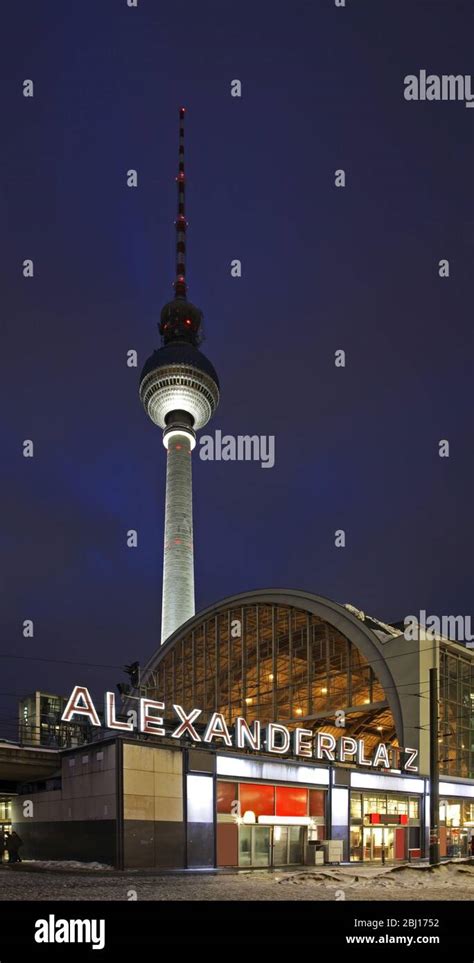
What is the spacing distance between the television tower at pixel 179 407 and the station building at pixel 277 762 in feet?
108

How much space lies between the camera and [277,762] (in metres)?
35.9

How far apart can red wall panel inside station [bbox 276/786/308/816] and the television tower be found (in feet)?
195

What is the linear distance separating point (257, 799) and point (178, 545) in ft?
221

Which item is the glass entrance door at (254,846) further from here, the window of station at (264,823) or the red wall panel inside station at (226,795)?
the red wall panel inside station at (226,795)

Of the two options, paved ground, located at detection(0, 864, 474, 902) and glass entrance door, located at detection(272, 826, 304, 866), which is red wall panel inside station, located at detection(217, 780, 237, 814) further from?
paved ground, located at detection(0, 864, 474, 902)

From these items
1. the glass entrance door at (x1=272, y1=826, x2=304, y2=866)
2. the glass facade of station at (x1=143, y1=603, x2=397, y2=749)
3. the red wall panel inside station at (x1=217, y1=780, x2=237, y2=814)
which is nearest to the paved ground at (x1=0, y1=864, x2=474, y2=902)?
the red wall panel inside station at (x1=217, y1=780, x2=237, y2=814)

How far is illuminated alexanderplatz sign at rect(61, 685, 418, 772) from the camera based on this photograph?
30.6 metres

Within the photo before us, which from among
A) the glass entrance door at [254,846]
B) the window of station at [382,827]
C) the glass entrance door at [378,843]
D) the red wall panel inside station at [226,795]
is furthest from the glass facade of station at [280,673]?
the red wall panel inside station at [226,795]

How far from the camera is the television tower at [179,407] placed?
98.9 m
